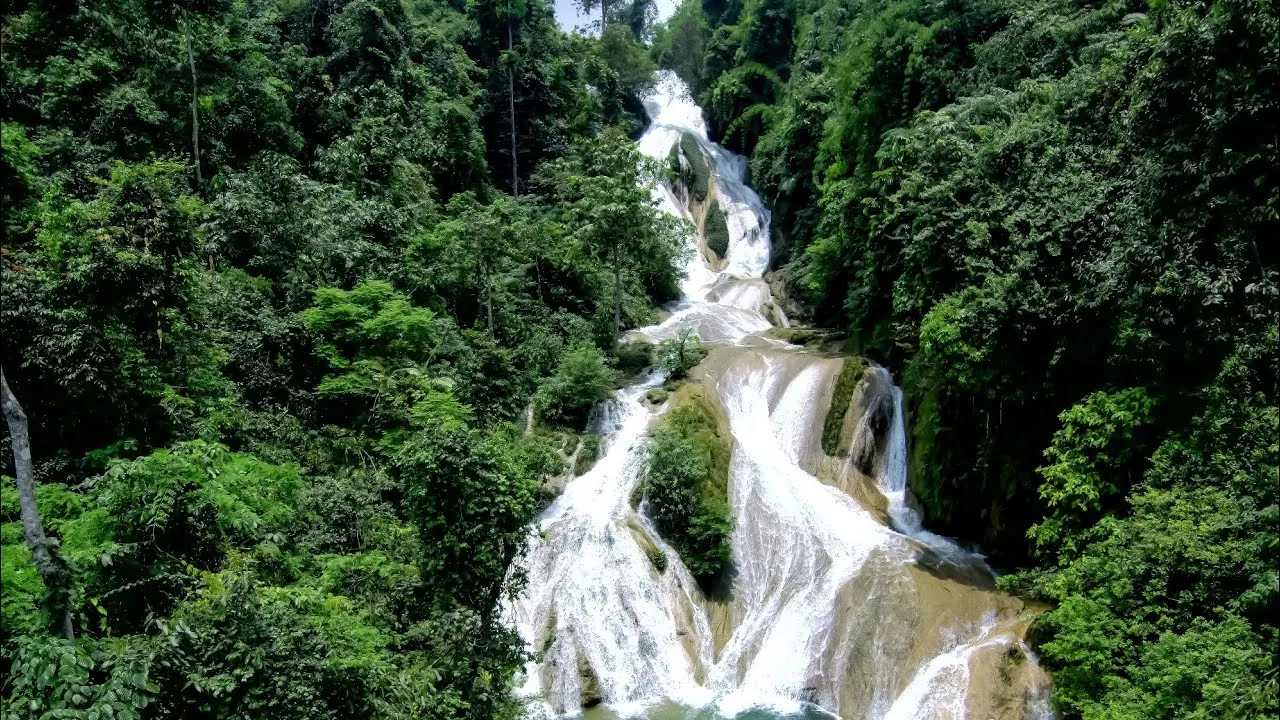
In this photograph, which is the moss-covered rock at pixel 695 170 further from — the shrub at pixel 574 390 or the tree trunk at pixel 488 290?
the shrub at pixel 574 390

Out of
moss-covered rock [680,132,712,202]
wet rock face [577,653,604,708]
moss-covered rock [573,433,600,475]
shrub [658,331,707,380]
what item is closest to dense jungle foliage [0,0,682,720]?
moss-covered rock [573,433,600,475]

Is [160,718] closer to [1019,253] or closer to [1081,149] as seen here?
[1019,253]

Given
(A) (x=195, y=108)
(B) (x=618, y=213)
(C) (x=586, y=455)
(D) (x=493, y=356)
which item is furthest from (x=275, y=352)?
(B) (x=618, y=213)

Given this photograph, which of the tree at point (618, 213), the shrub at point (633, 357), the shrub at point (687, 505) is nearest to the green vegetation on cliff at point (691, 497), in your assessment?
the shrub at point (687, 505)

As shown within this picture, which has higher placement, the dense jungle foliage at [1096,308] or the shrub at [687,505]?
the dense jungle foliage at [1096,308]

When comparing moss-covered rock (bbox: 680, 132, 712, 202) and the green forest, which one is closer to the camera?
the green forest

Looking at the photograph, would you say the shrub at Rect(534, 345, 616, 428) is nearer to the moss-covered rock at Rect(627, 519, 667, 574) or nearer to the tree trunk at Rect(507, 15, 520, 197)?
the moss-covered rock at Rect(627, 519, 667, 574)
